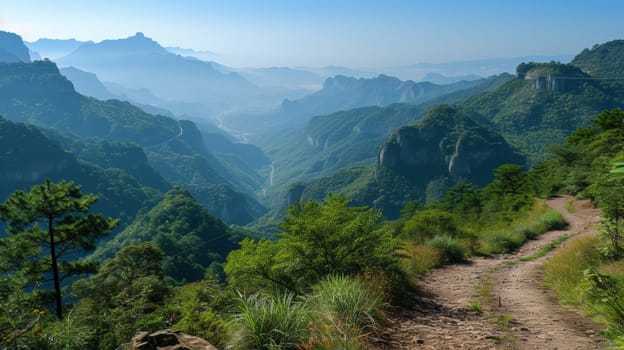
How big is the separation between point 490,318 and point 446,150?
181910 mm

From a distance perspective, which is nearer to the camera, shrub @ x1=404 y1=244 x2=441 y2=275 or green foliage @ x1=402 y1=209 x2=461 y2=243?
shrub @ x1=404 y1=244 x2=441 y2=275

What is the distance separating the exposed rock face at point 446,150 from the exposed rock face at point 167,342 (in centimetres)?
17196

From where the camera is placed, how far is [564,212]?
2338 centimetres

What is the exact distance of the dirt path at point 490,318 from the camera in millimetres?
5590

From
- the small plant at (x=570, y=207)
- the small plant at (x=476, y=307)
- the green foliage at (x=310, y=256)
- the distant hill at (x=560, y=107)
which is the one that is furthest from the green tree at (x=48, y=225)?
the distant hill at (x=560, y=107)

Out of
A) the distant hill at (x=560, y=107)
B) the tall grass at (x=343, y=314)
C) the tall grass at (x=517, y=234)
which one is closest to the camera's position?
the tall grass at (x=343, y=314)

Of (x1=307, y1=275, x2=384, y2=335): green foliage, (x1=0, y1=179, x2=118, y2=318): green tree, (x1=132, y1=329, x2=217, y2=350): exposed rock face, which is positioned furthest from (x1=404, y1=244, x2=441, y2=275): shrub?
(x1=0, y1=179, x2=118, y2=318): green tree

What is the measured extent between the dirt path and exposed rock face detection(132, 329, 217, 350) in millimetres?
2531

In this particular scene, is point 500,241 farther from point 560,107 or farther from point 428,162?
point 560,107

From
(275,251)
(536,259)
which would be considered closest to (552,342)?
(275,251)

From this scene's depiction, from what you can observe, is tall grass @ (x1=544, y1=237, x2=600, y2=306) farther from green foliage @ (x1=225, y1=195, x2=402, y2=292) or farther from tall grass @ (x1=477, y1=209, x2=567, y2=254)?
tall grass @ (x1=477, y1=209, x2=567, y2=254)

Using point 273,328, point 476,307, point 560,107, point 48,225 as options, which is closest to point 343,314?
point 273,328

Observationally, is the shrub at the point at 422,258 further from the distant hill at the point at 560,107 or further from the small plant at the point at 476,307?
the distant hill at the point at 560,107

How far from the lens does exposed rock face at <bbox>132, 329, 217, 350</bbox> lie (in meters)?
4.74
